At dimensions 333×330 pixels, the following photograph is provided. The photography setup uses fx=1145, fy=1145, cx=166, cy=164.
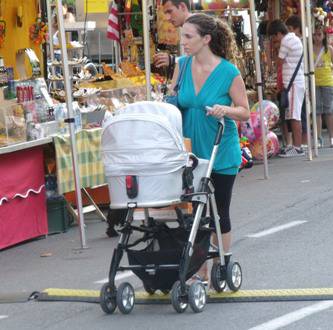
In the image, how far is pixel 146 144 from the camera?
274 inches

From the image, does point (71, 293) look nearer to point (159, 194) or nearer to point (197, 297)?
point (197, 297)

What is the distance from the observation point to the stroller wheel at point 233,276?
7.42 metres

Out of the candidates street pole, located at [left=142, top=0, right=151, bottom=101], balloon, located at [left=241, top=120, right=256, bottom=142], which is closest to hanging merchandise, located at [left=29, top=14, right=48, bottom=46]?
balloon, located at [left=241, top=120, right=256, bottom=142]

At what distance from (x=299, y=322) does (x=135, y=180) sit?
51.0 inches

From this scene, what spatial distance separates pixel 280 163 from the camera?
15328mm

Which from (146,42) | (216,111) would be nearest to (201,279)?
(216,111)

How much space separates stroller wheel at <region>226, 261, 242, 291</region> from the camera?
7.42 m

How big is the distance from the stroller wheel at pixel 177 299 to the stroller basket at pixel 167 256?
13 cm

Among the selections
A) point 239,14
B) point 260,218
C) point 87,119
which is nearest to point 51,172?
point 87,119

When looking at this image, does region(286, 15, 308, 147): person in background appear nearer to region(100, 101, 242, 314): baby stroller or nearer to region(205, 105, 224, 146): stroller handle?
region(205, 105, 224, 146): stroller handle

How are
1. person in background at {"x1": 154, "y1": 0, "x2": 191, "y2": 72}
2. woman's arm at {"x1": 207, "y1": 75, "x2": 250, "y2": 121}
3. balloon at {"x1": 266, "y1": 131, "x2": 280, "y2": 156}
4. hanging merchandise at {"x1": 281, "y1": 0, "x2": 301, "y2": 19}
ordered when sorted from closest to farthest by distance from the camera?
1. woman's arm at {"x1": 207, "y1": 75, "x2": 250, "y2": 121}
2. person in background at {"x1": 154, "y1": 0, "x2": 191, "y2": 72}
3. balloon at {"x1": 266, "y1": 131, "x2": 280, "y2": 156}
4. hanging merchandise at {"x1": 281, "y1": 0, "x2": 301, "y2": 19}

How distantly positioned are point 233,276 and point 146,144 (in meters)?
1.15

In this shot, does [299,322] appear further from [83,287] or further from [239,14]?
[239,14]

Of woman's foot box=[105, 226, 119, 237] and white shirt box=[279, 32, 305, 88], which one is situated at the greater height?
white shirt box=[279, 32, 305, 88]
